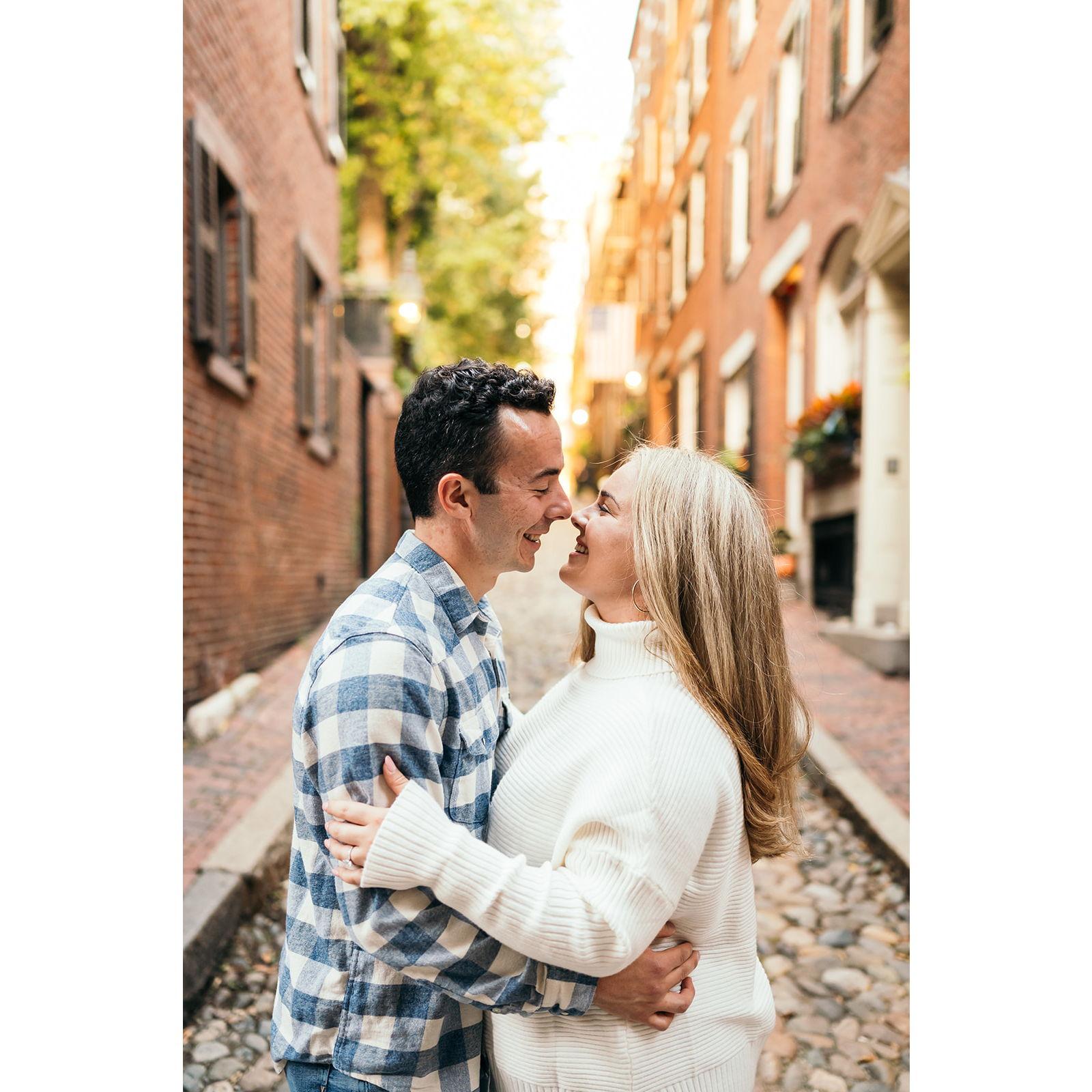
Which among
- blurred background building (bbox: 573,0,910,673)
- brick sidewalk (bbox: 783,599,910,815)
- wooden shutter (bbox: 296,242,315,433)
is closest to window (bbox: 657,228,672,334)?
blurred background building (bbox: 573,0,910,673)

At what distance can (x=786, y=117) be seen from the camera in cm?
1223

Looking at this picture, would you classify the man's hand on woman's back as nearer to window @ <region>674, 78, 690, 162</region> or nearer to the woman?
the woman

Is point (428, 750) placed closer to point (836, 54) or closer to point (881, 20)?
point (881, 20)

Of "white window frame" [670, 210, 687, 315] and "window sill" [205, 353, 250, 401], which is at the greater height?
"white window frame" [670, 210, 687, 315]

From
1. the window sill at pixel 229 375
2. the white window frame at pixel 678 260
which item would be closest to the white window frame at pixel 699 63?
the white window frame at pixel 678 260

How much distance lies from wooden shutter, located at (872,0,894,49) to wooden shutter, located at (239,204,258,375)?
556 centimetres

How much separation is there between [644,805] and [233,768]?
14.4 feet

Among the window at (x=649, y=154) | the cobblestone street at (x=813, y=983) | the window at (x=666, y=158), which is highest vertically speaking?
the window at (x=649, y=154)

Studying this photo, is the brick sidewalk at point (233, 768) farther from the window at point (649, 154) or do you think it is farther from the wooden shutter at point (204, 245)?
the window at point (649, 154)

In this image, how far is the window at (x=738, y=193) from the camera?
46.8 ft

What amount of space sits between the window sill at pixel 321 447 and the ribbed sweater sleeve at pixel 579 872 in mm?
8716

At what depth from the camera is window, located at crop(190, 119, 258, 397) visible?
6.05m

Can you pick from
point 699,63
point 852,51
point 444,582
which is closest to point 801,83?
point 852,51
